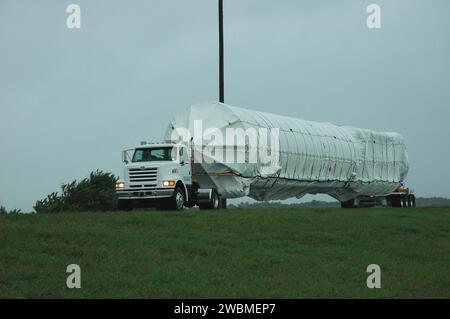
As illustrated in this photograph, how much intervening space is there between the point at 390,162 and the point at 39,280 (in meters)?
33.6

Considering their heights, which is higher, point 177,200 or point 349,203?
point 177,200

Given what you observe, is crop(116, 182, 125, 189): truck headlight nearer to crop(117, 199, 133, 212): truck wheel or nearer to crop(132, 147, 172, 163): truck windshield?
crop(117, 199, 133, 212): truck wheel

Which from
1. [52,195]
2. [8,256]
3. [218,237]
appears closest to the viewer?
[8,256]

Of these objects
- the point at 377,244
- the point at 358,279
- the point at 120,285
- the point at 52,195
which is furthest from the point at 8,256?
the point at 52,195

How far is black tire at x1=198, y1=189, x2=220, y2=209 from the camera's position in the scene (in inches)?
1284

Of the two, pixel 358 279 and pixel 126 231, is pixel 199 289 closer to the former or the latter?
pixel 358 279

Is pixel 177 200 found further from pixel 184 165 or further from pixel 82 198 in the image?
pixel 82 198

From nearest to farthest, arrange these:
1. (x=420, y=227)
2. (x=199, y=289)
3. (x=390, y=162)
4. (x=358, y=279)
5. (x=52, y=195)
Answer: (x=199, y=289), (x=358, y=279), (x=420, y=227), (x=52, y=195), (x=390, y=162)

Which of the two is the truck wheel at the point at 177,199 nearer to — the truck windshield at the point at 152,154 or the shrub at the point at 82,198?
the truck windshield at the point at 152,154

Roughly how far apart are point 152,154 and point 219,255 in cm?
1281

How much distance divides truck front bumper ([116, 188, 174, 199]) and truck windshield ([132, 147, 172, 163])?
1.22 meters

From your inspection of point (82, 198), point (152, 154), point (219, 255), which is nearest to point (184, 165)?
point (152, 154)

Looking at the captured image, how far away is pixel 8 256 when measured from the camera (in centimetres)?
1814

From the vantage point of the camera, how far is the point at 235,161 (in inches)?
1302
